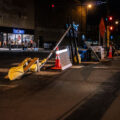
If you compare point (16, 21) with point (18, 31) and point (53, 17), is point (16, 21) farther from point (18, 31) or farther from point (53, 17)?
point (53, 17)

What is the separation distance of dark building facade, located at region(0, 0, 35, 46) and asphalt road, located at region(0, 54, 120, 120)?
3403 centimetres

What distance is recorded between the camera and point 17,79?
1062 cm

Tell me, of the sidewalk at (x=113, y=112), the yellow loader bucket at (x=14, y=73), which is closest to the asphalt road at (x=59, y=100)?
the sidewalk at (x=113, y=112)

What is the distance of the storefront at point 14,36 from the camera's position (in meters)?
44.1

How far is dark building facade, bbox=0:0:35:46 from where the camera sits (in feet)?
139

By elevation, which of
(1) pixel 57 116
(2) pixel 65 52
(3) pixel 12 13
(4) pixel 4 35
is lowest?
(1) pixel 57 116

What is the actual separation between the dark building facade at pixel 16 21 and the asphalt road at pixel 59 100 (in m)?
34.0

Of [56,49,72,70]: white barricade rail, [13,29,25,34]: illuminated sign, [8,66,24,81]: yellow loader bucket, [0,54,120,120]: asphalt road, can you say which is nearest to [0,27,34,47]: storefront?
[13,29,25,34]: illuminated sign

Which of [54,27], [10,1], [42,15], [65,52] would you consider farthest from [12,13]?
[65,52]

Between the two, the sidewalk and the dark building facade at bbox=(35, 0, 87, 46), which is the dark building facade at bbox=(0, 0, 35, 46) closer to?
the dark building facade at bbox=(35, 0, 87, 46)

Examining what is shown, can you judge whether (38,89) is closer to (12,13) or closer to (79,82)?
(79,82)

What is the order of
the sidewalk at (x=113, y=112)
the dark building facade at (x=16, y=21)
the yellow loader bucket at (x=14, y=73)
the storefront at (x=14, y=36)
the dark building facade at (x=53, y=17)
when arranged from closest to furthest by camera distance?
1. the sidewalk at (x=113, y=112)
2. the yellow loader bucket at (x=14, y=73)
3. the dark building facade at (x=16, y=21)
4. the storefront at (x=14, y=36)
5. the dark building facade at (x=53, y=17)

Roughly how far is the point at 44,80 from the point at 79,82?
1.56 m

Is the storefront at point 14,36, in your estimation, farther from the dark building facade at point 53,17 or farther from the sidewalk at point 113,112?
the sidewalk at point 113,112
